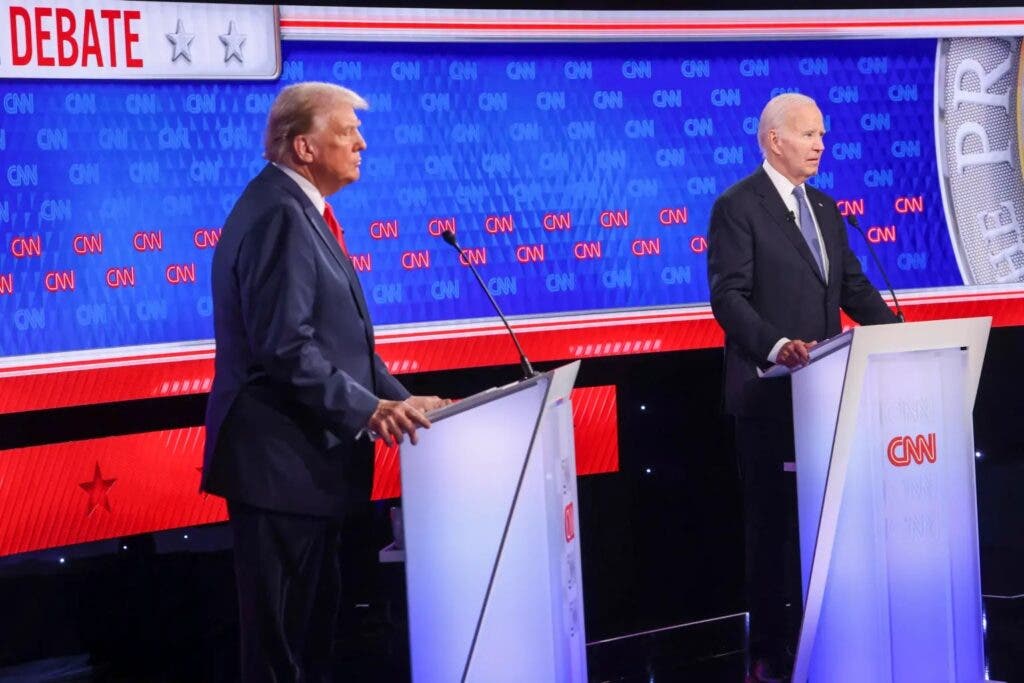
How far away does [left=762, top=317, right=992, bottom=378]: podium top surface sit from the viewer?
10.4ft

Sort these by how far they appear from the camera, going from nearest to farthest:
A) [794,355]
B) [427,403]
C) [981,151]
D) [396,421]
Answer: [396,421] → [427,403] → [794,355] → [981,151]

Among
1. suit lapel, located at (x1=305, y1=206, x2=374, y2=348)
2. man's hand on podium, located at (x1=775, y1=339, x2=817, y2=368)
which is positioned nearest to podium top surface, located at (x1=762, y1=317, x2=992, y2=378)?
man's hand on podium, located at (x1=775, y1=339, x2=817, y2=368)

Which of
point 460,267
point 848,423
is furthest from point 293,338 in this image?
point 460,267

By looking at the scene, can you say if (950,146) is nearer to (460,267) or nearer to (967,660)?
(460,267)

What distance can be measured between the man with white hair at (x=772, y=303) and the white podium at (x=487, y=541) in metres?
1.08

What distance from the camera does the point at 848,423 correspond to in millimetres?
3189

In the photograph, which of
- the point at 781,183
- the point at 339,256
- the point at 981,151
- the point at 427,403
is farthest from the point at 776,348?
the point at 981,151

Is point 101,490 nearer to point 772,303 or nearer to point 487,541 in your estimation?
point 487,541

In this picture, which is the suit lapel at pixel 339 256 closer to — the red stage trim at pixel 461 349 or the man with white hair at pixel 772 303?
the red stage trim at pixel 461 349

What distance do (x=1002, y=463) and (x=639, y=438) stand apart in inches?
57.8

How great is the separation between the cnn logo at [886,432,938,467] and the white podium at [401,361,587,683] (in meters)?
0.87

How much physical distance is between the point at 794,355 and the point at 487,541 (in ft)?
3.52

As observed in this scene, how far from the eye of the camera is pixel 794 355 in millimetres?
3449

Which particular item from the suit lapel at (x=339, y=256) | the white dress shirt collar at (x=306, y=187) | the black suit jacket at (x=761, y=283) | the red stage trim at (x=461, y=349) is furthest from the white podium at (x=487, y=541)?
the red stage trim at (x=461, y=349)
